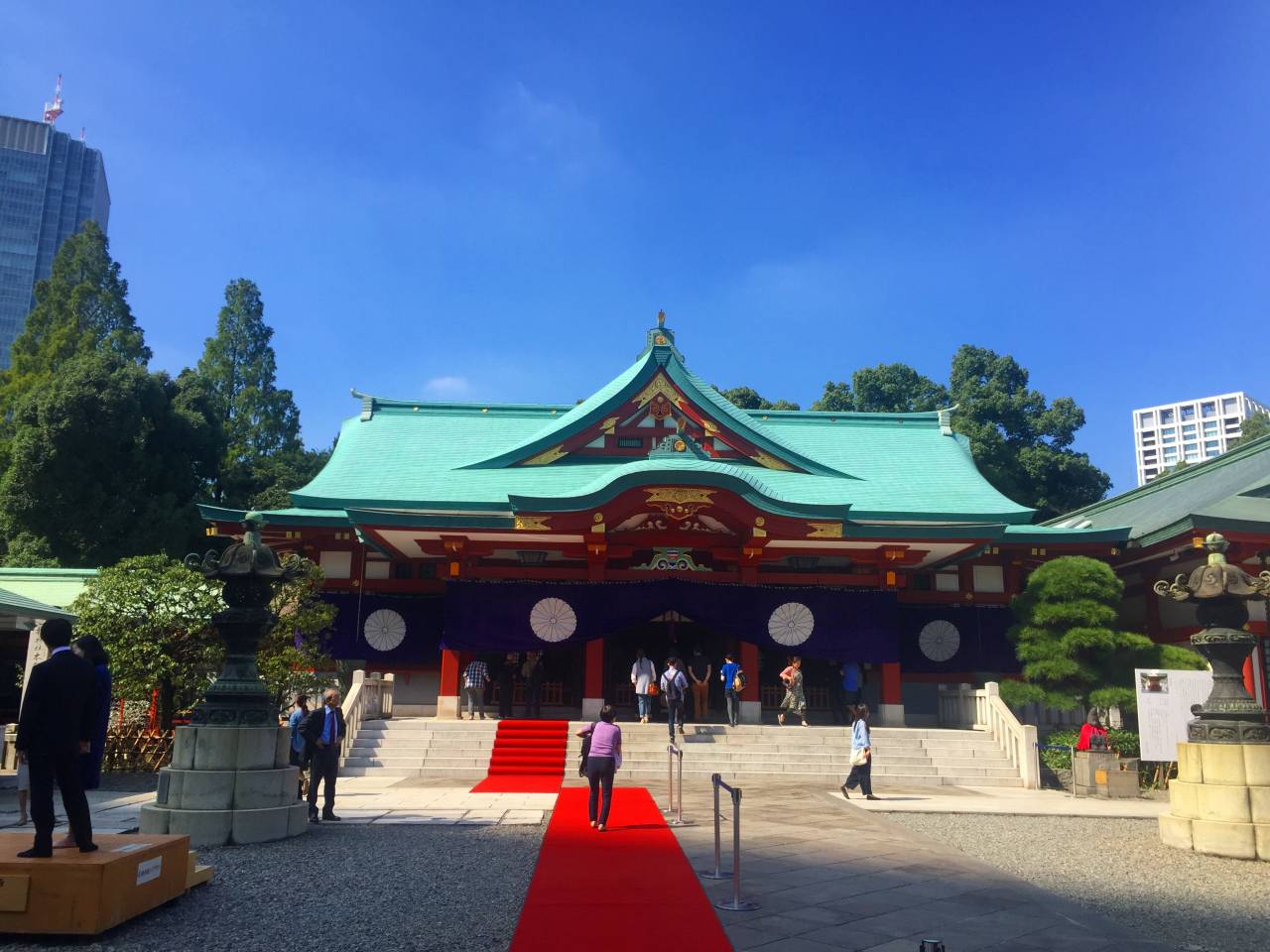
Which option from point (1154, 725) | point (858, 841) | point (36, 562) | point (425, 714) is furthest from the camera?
point (36, 562)

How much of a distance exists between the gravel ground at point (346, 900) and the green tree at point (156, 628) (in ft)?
21.7

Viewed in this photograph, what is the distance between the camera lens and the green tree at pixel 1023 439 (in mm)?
41000

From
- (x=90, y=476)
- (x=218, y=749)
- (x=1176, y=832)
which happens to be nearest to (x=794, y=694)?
(x=1176, y=832)

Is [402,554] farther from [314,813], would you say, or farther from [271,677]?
[314,813]

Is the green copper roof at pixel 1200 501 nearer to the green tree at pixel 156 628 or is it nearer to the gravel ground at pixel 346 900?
the gravel ground at pixel 346 900

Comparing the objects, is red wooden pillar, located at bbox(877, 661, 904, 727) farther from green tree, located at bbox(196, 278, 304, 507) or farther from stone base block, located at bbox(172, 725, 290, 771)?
green tree, located at bbox(196, 278, 304, 507)

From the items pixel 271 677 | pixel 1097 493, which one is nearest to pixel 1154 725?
pixel 271 677

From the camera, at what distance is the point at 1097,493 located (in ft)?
138

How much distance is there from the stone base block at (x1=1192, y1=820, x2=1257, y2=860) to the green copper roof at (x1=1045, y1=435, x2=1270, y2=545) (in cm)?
898

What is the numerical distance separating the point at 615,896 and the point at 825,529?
12.6m

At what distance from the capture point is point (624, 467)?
60.4 feet

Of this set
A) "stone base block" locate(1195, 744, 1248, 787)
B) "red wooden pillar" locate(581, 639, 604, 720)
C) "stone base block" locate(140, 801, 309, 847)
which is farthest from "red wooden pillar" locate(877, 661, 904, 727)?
"stone base block" locate(140, 801, 309, 847)

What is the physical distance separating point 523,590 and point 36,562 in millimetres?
19051

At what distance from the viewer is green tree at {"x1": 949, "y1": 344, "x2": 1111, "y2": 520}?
41.0m
